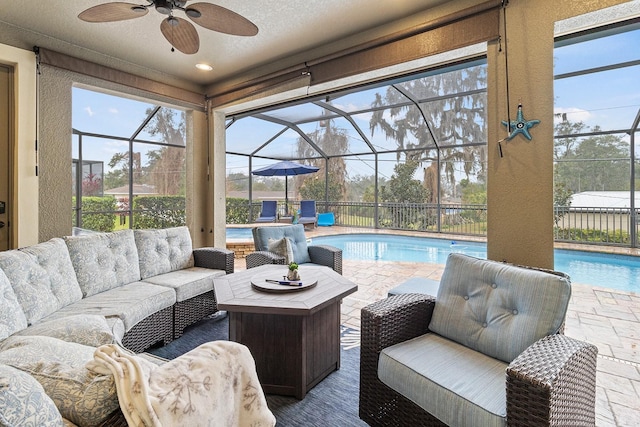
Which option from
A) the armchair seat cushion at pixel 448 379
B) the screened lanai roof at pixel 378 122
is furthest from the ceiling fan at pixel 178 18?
the screened lanai roof at pixel 378 122

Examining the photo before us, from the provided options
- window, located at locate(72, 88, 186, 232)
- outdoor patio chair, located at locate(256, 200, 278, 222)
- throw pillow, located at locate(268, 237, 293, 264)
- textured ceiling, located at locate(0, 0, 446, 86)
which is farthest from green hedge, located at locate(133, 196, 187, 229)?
throw pillow, located at locate(268, 237, 293, 264)

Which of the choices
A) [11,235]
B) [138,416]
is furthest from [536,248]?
[11,235]

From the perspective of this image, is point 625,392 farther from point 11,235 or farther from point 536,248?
point 11,235

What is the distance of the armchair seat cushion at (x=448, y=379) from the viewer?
4.22ft

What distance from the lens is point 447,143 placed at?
27.1 ft

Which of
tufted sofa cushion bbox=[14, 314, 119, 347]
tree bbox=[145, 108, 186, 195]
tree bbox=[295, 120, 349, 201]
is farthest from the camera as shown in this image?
tree bbox=[295, 120, 349, 201]

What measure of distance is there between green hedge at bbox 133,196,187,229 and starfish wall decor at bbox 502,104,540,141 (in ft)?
21.9

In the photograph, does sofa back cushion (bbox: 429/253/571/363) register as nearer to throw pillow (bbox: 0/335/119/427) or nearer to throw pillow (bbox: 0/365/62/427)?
throw pillow (bbox: 0/335/119/427)

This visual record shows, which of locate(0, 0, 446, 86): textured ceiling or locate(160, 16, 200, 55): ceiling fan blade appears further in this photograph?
locate(0, 0, 446, 86): textured ceiling

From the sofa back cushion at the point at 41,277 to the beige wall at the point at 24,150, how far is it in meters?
1.16

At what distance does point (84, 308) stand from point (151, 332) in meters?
0.52

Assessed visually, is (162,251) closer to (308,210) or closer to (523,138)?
(523,138)

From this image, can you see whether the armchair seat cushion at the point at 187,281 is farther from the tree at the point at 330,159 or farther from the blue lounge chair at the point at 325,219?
Answer: the blue lounge chair at the point at 325,219

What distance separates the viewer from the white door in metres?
3.12
